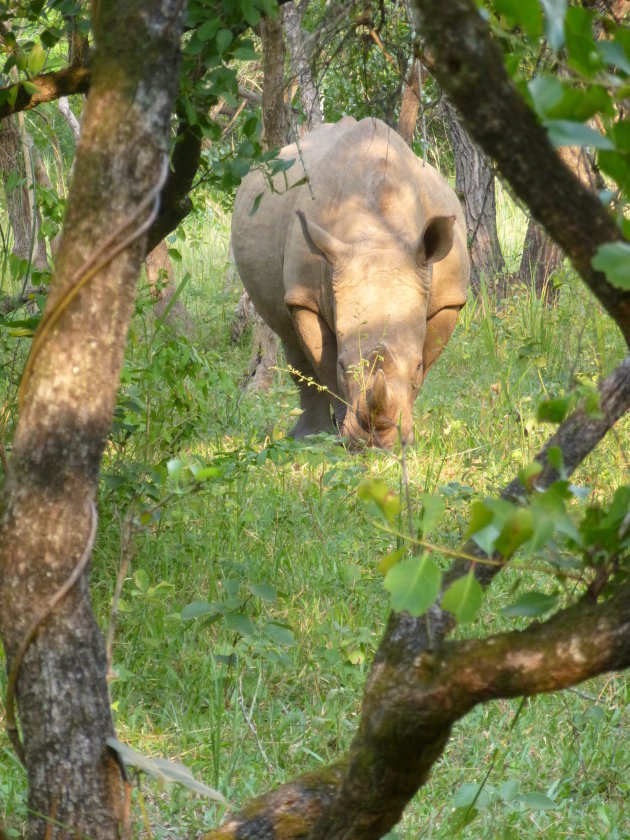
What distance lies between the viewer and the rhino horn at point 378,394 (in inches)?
245

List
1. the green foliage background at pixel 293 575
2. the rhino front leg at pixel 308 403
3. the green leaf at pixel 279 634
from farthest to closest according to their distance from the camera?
the rhino front leg at pixel 308 403 → the green leaf at pixel 279 634 → the green foliage background at pixel 293 575

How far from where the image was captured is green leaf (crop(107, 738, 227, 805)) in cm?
175

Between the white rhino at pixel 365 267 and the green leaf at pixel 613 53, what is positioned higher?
the green leaf at pixel 613 53

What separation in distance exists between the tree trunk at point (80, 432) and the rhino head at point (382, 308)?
4.67 m

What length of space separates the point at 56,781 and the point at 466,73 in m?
1.24

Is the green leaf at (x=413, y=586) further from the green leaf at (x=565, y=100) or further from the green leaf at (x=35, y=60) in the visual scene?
the green leaf at (x=35, y=60)

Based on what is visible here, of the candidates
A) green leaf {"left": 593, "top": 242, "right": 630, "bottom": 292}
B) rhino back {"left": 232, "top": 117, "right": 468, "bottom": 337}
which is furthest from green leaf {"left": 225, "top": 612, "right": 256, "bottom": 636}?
rhino back {"left": 232, "top": 117, "right": 468, "bottom": 337}

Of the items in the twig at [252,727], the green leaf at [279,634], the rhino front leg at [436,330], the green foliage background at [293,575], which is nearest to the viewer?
the green foliage background at [293,575]

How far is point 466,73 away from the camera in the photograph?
4.09 feet

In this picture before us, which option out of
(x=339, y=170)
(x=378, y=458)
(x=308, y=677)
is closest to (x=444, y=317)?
(x=339, y=170)

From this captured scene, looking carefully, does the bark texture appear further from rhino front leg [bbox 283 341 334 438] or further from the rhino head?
rhino front leg [bbox 283 341 334 438]

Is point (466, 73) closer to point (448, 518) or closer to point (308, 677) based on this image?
point (308, 677)

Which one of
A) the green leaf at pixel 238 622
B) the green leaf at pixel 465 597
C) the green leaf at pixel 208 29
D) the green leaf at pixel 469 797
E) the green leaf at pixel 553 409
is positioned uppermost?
the green leaf at pixel 208 29

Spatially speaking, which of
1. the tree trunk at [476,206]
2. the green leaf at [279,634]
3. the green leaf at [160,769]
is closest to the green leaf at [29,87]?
the green leaf at [279,634]
